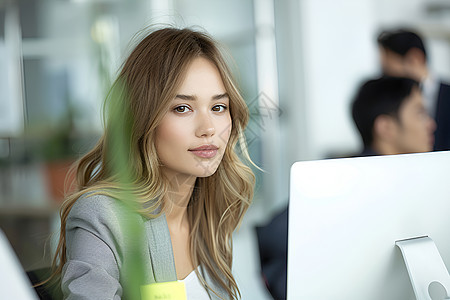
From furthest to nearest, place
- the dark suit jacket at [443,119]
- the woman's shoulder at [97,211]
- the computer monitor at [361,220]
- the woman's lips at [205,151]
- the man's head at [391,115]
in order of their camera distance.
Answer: the dark suit jacket at [443,119]
the man's head at [391,115]
the woman's lips at [205,151]
the woman's shoulder at [97,211]
the computer monitor at [361,220]

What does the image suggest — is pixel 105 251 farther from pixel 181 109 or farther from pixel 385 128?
pixel 385 128

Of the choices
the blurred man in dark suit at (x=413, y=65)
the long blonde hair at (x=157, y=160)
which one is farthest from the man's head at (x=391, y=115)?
the long blonde hair at (x=157, y=160)

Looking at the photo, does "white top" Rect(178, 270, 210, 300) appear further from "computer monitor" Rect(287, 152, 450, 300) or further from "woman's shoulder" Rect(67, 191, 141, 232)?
"computer monitor" Rect(287, 152, 450, 300)

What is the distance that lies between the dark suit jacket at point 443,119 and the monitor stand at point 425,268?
71.7 inches

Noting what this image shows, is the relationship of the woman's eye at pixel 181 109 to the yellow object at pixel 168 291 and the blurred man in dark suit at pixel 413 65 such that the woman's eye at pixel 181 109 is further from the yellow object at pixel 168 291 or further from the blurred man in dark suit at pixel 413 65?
the blurred man in dark suit at pixel 413 65

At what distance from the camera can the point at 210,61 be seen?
1.13 metres

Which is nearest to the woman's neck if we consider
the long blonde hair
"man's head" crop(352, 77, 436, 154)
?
the long blonde hair

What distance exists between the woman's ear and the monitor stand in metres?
1.33

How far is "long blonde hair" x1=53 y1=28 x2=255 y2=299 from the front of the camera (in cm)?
108

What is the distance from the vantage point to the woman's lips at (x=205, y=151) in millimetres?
1109

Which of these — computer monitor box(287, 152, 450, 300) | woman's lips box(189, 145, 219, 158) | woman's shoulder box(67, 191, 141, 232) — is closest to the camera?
computer monitor box(287, 152, 450, 300)

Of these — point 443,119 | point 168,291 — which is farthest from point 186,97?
point 443,119

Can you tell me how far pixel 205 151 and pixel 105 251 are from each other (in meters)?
0.29

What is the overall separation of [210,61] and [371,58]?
2.47 meters
